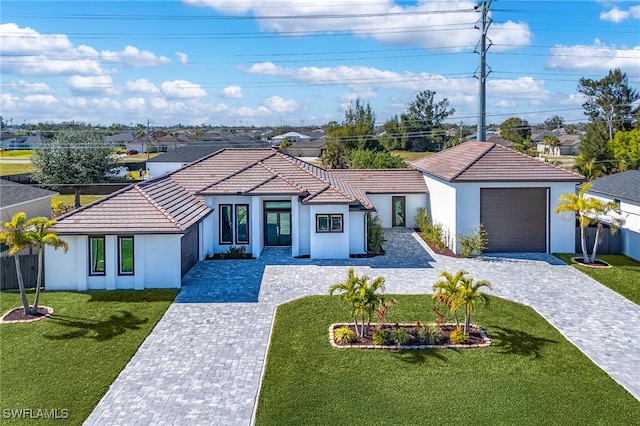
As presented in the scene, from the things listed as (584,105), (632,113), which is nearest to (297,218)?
(632,113)

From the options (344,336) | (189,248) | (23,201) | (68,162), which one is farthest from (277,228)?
(68,162)

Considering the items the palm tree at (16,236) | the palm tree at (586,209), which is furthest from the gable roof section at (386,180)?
the palm tree at (16,236)

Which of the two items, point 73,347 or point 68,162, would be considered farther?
point 68,162

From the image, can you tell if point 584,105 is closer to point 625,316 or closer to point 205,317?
point 625,316

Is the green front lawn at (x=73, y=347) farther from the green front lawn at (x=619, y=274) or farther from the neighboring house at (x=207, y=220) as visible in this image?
the green front lawn at (x=619, y=274)

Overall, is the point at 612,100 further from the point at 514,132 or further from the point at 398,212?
the point at 398,212

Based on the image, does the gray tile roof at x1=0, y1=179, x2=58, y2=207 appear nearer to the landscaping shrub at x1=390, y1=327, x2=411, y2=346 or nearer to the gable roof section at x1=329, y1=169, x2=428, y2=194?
the gable roof section at x1=329, y1=169, x2=428, y2=194

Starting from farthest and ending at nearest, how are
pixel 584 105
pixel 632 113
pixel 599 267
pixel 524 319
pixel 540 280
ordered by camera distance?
pixel 584 105 < pixel 632 113 < pixel 599 267 < pixel 540 280 < pixel 524 319
